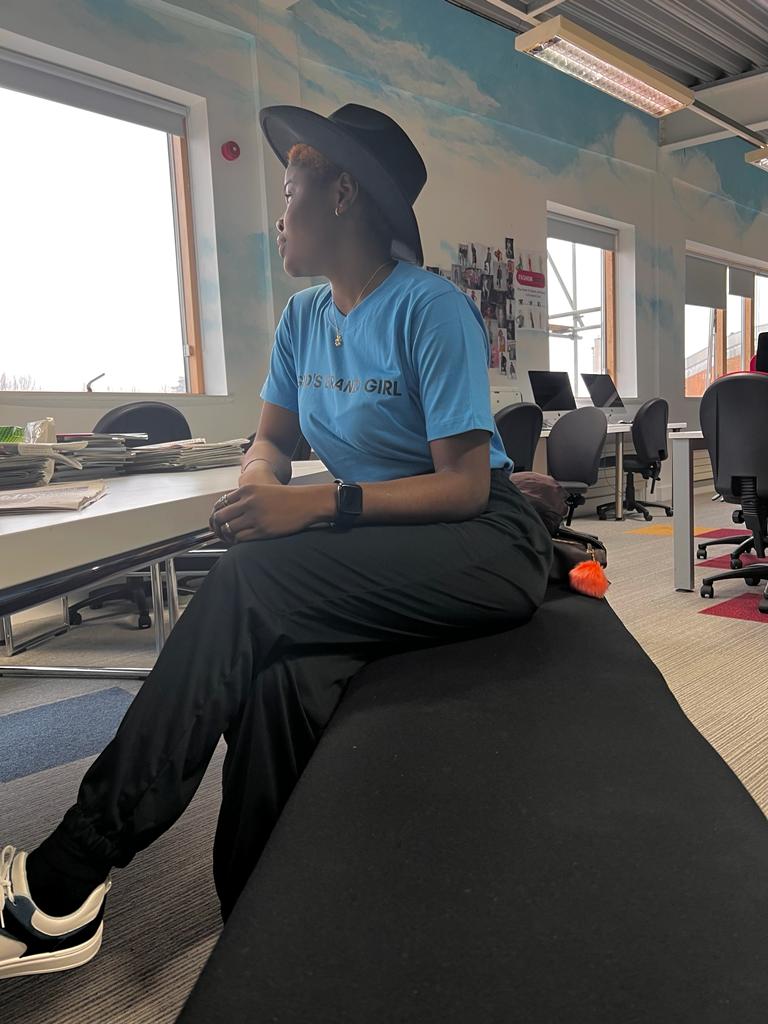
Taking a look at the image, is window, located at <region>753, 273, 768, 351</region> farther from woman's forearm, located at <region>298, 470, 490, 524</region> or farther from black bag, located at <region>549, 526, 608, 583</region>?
woman's forearm, located at <region>298, 470, 490, 524</region>

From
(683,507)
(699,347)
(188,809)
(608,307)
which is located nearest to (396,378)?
(188,809)

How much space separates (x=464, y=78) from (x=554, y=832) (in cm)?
595

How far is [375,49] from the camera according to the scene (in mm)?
4895

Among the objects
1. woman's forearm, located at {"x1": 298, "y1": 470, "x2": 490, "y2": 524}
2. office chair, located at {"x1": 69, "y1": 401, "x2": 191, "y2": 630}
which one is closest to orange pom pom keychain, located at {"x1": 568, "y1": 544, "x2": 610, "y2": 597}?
woman's forearm, located at {"x1": 298, "y1": 470, "x2": 490, "y2": 524}

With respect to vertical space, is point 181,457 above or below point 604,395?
below

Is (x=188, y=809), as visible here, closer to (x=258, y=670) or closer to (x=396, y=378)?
(x=258, y=670)

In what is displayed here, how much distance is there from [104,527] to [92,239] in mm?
3562

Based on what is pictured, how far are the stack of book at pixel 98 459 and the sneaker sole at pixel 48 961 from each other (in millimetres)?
650

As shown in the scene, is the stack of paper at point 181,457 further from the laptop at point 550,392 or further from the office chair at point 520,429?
the laptop at point 550,392

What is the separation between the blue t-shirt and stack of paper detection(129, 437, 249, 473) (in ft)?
0.81

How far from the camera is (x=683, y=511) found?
334 centimetres

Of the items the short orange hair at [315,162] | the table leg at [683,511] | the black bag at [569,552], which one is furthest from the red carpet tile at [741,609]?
the short orange hair at [315,162]

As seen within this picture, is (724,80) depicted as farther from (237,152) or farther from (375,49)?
(237,152)

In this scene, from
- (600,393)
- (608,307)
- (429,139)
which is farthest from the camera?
(608,307)
